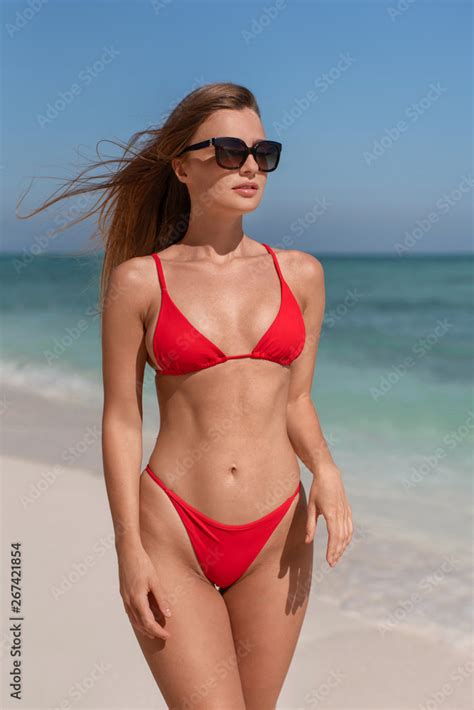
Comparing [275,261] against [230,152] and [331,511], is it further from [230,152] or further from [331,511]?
[331,511]

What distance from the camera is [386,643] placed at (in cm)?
600

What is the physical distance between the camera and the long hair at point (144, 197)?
132 inches

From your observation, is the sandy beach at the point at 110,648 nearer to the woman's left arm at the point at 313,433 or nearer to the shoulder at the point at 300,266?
the woman's left arm at the point at 313,433

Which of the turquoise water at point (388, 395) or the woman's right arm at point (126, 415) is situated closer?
the woman's right arm at point (126, 415)

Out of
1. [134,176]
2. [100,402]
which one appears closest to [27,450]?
[100,402]

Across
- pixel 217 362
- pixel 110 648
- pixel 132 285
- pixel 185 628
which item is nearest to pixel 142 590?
pixel 185 628

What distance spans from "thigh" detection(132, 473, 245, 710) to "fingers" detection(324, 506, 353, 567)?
1.31ft

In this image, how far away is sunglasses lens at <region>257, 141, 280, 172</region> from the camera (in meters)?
3.21

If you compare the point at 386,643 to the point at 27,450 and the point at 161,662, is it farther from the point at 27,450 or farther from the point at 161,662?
the point at 27,450

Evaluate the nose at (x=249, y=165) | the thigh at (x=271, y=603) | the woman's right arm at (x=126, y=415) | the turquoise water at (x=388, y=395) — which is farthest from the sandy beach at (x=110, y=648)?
the nose at (x=249, y=165)

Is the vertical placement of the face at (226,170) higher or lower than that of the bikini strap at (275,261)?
higher

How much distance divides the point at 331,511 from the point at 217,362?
2.04 ft

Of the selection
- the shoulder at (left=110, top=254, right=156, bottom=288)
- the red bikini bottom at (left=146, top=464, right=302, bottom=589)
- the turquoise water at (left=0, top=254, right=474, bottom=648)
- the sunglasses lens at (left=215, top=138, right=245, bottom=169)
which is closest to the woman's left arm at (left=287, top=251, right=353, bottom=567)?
the red bikini bottom at (left=146, top=464, right=302, bottom=589)

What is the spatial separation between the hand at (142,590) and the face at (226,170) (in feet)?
3.69
